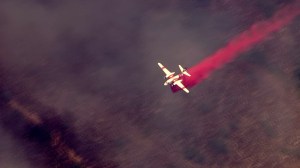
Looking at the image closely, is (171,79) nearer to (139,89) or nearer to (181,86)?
(181,86)

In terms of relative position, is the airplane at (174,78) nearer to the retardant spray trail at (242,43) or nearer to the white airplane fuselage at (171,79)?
the white airplane fuselage at (171,79)

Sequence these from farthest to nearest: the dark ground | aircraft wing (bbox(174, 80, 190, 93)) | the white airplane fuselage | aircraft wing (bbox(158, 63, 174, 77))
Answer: aircraft wing (bbox(158, 63, 174, 77)) < the white airplane fuselage < aircraft wing (bbox(174, 80, 190, 93)) < the dark ground

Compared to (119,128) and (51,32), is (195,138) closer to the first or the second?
(119,128)

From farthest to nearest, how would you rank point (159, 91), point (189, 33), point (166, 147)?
point (189, 33)
point (159, 91)
point (166, 147)

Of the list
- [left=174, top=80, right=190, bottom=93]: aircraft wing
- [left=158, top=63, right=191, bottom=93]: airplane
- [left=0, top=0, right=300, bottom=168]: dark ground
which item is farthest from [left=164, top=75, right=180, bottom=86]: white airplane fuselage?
[left=0, top=0, right=300, bottom=168]: dark ground

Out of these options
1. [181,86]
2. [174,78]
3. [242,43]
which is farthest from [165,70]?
[242,43]

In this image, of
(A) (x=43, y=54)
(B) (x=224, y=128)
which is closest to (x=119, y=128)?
(B) (x=224, y=128)

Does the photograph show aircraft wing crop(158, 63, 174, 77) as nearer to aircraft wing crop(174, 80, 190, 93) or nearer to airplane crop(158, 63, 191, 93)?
airplane crop(158, 63, 191, 93)
